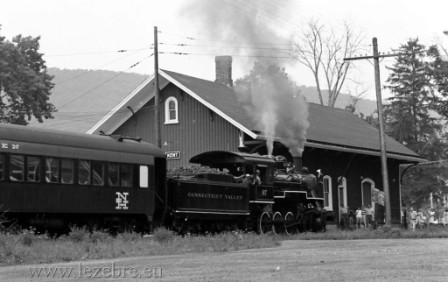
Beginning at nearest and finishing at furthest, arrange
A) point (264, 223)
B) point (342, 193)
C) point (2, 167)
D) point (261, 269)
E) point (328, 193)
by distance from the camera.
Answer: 1. point (261, 269)
2. point (2, 167)
3. point (264, 223)
4. point (328, 193)
5. point (342, 193)

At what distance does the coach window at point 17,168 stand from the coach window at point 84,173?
70.3 inches

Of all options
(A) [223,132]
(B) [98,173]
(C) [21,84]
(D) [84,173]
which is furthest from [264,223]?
(C) [21,84]

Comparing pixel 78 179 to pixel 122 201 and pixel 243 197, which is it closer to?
pixel 122 201

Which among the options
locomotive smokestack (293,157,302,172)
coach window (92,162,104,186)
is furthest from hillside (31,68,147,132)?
coach window (92,162,104,186)

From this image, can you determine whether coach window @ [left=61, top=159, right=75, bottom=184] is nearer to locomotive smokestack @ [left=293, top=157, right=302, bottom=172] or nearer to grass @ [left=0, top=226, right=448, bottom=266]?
grass @ [left=0, top=226, right=448, bottom=266]

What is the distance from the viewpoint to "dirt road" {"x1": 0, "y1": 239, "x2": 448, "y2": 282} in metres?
9.44

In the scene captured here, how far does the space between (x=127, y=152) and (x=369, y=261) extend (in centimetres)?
1103

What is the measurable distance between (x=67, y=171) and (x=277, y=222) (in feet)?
27.9

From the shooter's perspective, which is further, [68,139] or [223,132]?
[223,132]

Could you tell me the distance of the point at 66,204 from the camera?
1934cm

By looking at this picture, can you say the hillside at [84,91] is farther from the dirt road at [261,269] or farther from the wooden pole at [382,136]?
the dirt road at [261,269]

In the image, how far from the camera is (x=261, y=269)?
10.4m

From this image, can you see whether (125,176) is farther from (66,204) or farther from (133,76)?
(133,76)

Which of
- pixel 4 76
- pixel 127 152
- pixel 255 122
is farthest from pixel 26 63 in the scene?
pixel 127 152
